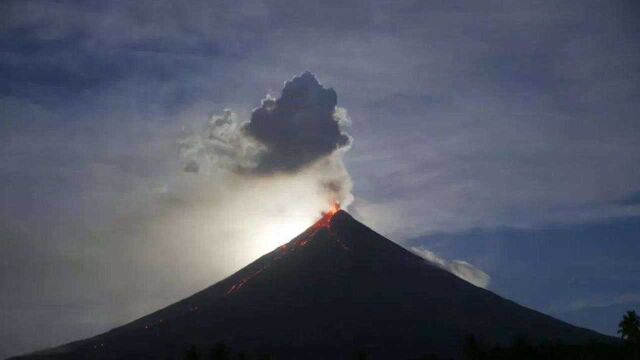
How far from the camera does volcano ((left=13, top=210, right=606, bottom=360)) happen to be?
468 feet

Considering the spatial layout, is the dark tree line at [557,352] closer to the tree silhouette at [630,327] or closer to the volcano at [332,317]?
the tree silhouette at [630,327]

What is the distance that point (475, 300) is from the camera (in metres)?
172

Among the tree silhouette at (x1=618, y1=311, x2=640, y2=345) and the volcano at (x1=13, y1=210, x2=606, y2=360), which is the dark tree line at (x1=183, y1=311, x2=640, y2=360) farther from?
the volcano at (x1=13, y1=210, x2=606, y2=360)

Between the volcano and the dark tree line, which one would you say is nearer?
the dark tree line

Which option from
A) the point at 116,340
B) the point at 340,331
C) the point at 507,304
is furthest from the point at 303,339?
the point at 507,304

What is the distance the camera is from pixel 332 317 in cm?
15838

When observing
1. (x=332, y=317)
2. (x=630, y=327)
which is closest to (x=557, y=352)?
(x=630, y=327)

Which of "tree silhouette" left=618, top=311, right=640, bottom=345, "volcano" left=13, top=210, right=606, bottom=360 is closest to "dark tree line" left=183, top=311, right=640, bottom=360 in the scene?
"tree silhouette" left=618, top=311, right=640, bottom=345

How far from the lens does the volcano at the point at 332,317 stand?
14262 cm

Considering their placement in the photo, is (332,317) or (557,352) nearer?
(557,352)

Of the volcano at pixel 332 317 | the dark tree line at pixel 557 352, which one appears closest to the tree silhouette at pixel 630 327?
Result: the dark tree line at pixel 557 352

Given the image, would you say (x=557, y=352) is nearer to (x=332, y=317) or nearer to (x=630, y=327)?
(x=630, y=327)

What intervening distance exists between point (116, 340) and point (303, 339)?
37989 millimetres

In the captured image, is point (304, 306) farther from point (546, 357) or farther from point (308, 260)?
point (546, 357)
